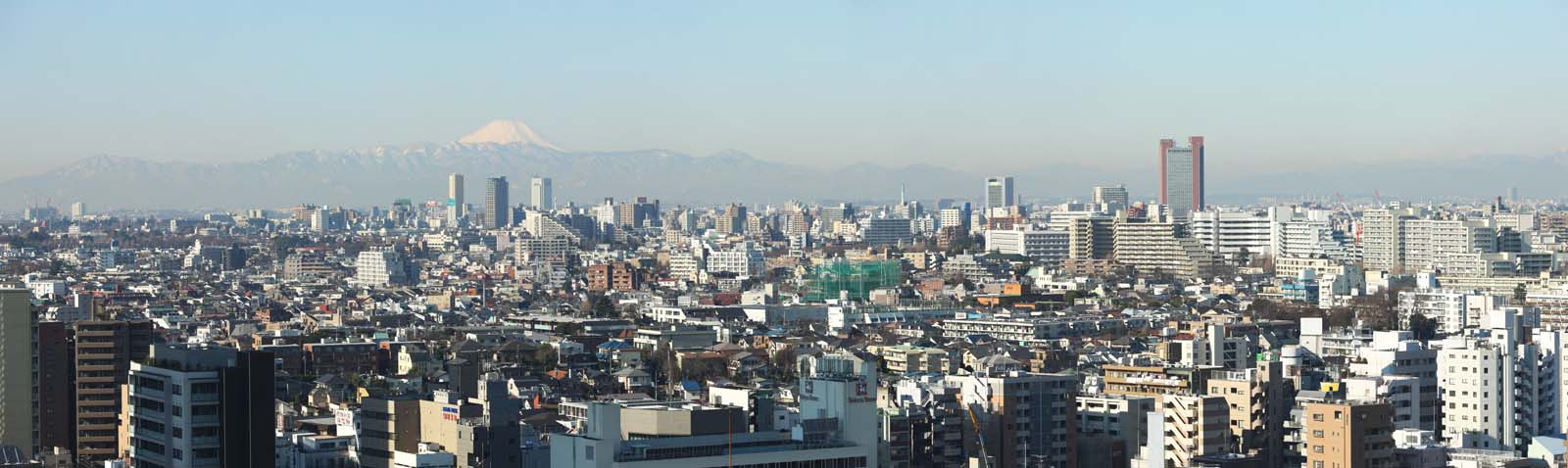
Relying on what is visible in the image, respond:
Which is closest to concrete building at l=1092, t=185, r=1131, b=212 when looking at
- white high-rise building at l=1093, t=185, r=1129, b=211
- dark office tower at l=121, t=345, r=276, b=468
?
white high-rise building at l=1093, t=185, r=1129, b=211

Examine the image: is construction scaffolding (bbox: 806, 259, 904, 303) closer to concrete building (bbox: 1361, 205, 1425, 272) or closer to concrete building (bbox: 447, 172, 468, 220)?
concrete building (bbox: 1361, 205, 1425, 272)

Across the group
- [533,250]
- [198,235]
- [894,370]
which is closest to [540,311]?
[894,370]

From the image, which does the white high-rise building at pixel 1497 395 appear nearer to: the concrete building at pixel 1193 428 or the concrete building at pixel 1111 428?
the concrete building at pixel 1193 428

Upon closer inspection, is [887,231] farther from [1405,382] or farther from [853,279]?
[1405,382]

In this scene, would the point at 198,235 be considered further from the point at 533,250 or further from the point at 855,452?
the point at 855,452

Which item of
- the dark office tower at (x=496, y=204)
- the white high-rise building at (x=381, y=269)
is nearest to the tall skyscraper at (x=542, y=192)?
the dark office tower at (x=496, y=204)

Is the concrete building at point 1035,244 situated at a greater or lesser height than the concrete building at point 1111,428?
greater

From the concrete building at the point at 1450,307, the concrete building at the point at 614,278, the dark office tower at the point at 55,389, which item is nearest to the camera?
the dark office tower at the point at 55,389
